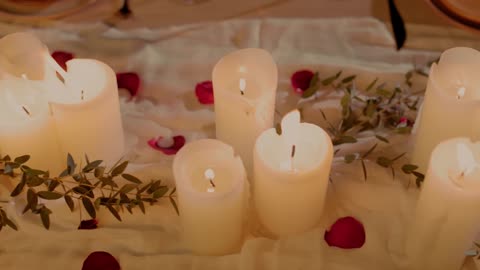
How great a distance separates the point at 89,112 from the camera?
1.01 m

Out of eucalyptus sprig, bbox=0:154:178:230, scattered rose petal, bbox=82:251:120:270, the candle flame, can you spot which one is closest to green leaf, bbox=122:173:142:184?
eucalyptus sprig, bbox=0:154:178:230

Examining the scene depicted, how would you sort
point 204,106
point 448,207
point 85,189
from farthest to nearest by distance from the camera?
point 204,106 → point 85,189 → point 448,207

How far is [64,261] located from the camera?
0.95 metres

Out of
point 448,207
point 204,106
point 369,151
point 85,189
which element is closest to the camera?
point 448,207

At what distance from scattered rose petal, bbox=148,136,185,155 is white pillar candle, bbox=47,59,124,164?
2.4 inches

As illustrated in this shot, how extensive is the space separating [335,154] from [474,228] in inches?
11.7

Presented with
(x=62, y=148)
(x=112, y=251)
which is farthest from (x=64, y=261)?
(x=62, y=148)

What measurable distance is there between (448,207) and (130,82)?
25.8 inches

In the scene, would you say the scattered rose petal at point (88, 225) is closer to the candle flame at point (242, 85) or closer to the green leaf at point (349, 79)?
the candle flame at point (242, 85)

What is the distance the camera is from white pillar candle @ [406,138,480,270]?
2.81ft

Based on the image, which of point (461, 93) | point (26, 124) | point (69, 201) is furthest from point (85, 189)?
point (461, 93)

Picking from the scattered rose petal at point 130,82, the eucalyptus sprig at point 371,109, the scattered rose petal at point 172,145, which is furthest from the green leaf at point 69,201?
the eucalyptus sprig at point 371,109

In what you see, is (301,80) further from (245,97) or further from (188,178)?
(188,178)

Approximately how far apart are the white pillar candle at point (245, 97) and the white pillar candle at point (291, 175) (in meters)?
0.06
